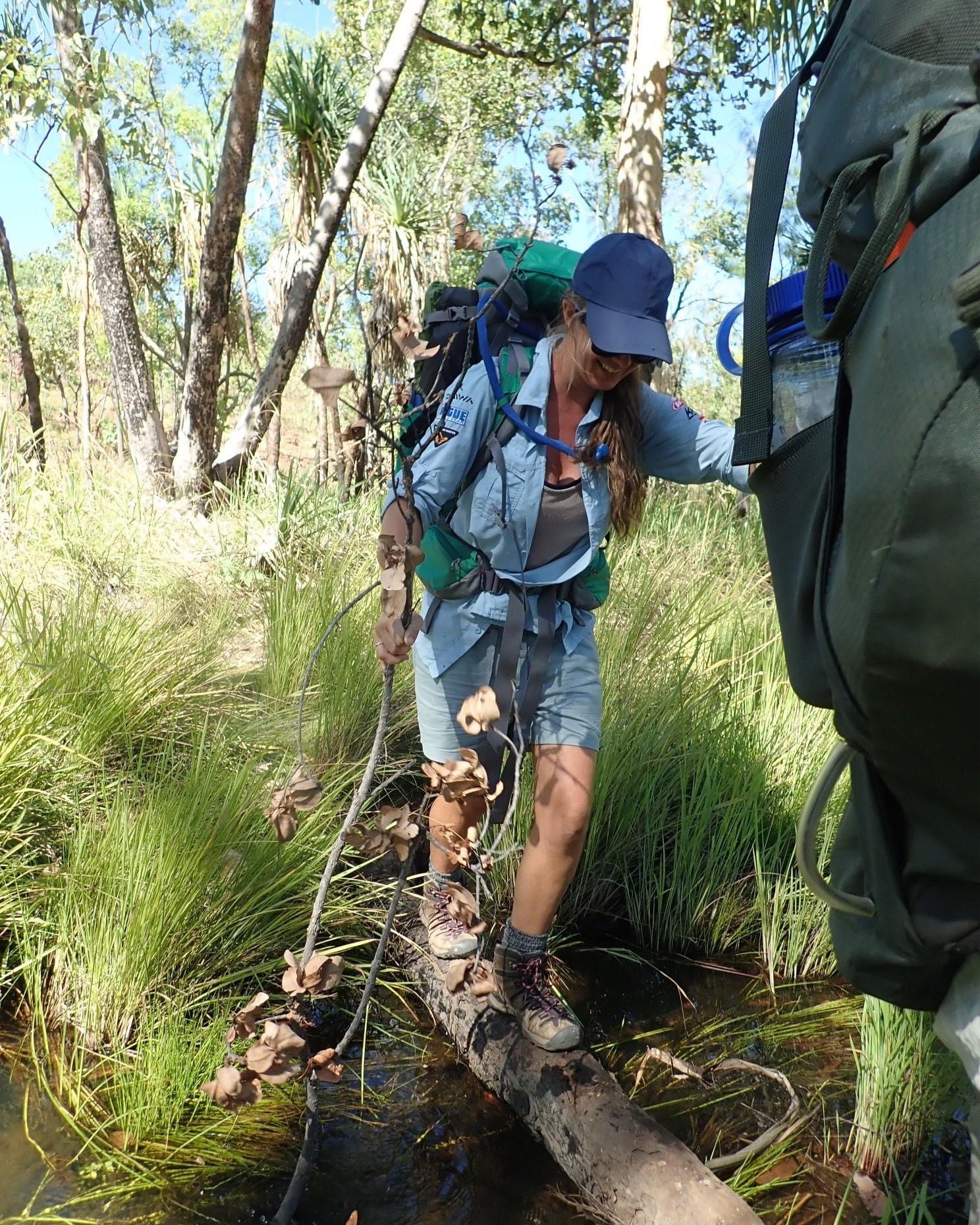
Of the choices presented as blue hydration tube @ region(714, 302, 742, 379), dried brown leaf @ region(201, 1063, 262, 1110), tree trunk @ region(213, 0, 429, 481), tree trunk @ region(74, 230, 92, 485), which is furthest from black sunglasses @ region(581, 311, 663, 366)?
tree trunk @ region(213, 0, 429, 481)

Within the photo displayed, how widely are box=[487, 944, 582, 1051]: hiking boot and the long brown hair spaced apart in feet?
4.19

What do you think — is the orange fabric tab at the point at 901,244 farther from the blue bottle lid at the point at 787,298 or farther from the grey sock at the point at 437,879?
the grey sock at the point at 437,879

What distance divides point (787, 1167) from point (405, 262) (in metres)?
10.7

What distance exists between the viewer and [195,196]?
11570 millimetres

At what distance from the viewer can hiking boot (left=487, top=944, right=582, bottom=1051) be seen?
2896 mm

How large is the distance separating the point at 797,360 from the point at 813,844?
1.84 ft

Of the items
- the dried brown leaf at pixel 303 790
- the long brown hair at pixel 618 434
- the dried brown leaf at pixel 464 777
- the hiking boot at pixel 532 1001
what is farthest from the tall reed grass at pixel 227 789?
the long brown hair at pixel 618 434

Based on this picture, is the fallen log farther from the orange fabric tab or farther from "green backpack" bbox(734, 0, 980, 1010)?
the orange fabric tab

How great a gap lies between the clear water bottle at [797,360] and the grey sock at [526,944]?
2.09 m

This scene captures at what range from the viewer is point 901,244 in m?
0.97

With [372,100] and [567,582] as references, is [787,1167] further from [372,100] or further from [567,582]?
[372,100]

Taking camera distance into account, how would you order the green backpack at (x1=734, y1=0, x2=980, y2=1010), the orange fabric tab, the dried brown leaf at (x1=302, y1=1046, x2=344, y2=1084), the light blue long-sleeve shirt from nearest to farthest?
1. the green backpack at (x1=734, y1=0, x2=980, y2=1010)
2. the orange fabric tab
3. the dried brown leaf at (x1=302, y1=1046, x2=344, y2=1084)
4. the light blue long-sleeve shirt

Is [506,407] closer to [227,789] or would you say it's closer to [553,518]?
[553,518]

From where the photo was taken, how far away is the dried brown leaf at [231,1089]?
2043 mm
